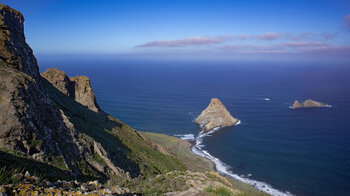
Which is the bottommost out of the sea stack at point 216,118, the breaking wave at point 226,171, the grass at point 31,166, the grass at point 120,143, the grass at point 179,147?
the breaking wave at point 226,171

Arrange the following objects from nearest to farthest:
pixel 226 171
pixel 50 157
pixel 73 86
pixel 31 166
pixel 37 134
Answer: pixel 31 166
pixel 50 157
pixel 37 134
pixel 73 86
pixel 226 171

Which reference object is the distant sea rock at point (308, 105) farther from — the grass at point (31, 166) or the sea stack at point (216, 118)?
the grass at point (31, 166)

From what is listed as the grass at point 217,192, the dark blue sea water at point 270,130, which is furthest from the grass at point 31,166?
the dark blue sea water at point 270,130

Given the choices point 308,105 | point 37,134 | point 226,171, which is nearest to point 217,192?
point 37,134

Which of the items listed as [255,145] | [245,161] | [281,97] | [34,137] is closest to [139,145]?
[34,137]

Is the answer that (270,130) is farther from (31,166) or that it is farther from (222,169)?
(31,166)

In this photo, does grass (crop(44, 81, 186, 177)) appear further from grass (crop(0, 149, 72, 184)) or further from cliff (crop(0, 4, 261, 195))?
grass (crop(0, 149, 72, 184))
